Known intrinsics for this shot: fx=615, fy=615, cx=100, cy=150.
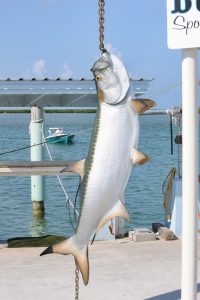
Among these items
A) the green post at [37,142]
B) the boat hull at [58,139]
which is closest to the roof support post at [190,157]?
the boat hull at [58,139]

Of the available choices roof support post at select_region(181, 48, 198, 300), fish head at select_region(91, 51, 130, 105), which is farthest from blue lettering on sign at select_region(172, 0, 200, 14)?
fish head at select_region(91, 51, 130, 105)

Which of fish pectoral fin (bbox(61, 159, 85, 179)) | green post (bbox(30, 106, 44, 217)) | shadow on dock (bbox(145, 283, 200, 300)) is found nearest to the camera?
fish pectoral fin (bbox(61, 159, 85, 179))

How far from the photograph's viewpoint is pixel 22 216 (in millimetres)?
17031

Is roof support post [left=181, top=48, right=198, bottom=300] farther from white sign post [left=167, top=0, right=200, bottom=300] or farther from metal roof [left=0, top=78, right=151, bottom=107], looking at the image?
metal roof [left=0, top=78, right=151, bottom=107]

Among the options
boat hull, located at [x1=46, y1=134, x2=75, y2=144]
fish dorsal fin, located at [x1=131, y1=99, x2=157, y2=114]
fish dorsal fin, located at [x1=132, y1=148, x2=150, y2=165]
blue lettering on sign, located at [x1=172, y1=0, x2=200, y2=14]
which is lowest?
boat hull, located at [x1=46, y1=134, x2=75, y2=144]

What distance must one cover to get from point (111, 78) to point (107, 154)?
1.53ft

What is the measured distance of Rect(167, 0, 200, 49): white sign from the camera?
4.11 m

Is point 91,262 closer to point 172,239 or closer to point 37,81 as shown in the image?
point 172,239

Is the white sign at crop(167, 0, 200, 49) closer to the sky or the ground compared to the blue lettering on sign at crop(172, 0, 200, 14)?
closer to the ground

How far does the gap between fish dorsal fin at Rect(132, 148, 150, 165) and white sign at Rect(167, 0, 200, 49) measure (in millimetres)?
912

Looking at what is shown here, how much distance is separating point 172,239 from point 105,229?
963mm

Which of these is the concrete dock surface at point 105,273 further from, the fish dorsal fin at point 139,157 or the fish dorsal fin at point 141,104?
the fish dorsal fin at point 141,104

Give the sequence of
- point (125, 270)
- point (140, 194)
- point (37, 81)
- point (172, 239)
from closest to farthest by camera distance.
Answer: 1. point (125, 270)
2. point (172, 239)
3. point (37, 81)
4. point (140, 194)

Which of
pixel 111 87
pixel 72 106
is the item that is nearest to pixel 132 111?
pixel 111 87
